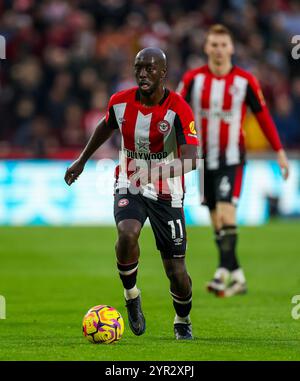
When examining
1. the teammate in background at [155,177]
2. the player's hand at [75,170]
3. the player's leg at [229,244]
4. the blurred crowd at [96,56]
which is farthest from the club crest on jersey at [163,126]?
the blurred crowd at [96,56]

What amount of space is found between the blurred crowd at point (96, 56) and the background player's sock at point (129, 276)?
1015cm

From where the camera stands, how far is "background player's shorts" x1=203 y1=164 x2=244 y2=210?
1068 centimetres

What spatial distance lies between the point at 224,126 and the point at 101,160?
22.7 feet

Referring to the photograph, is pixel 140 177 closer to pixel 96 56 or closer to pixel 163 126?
pixel 163 126

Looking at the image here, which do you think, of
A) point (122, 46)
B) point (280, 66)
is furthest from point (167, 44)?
point (280, 66)

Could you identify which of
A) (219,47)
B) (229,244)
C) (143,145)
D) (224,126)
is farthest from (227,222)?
(143,145)

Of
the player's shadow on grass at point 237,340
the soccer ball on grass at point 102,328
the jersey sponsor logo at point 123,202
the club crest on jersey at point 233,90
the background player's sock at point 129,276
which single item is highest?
the club crest on jersey at point 233,90

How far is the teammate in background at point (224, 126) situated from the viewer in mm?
10672

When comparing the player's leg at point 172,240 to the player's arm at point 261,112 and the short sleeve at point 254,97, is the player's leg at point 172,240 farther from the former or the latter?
the short sleeve at point 254,97

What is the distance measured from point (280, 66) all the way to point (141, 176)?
14284 mm

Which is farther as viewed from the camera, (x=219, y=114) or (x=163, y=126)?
(x=219, y=114)

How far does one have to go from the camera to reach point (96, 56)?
19.5m

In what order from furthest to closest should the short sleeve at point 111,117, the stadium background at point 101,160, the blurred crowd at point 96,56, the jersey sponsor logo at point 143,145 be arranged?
the blurred crowd at point 96,56, the stadium background at point 101,160, the short sleeve at point 111,117, the jersey sponsor logo at point 143,145
